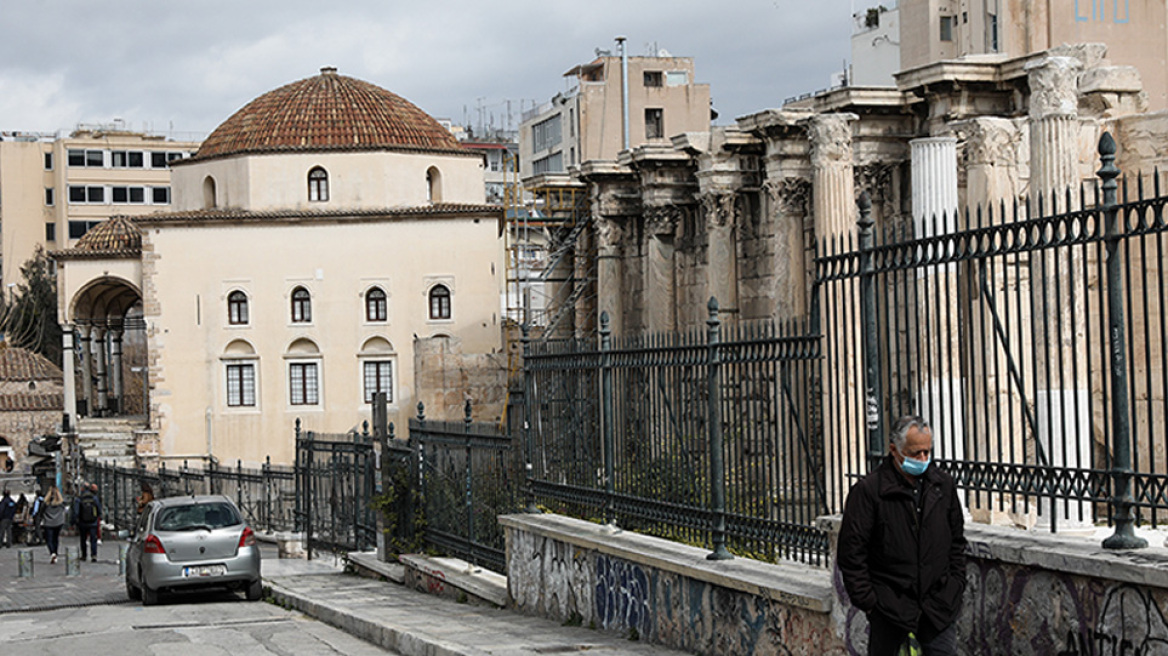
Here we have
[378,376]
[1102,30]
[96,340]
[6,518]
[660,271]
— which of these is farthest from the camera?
[96,340]

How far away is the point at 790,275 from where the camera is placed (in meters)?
30.6

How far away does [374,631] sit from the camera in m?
13.4

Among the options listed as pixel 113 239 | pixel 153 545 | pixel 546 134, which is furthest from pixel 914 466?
pixel 546 134

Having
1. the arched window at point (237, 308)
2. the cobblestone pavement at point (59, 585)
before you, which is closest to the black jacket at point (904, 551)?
the cobblestone pavement at point (59, 585)

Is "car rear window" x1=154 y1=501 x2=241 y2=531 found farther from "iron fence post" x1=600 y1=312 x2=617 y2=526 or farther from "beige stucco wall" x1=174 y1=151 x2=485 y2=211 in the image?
"beige stucco wall" x1=174 y1=151 x2=485 y2=211

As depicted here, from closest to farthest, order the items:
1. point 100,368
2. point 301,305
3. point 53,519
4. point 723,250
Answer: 1. point 53,519
2. point 723,250
3. point 301,305
4. point 100,368

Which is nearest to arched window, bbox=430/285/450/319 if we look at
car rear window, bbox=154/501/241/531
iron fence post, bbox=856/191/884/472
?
car rear window, bbox=154/501/241/531

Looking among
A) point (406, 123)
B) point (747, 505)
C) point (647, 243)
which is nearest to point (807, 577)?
point (747, 505)

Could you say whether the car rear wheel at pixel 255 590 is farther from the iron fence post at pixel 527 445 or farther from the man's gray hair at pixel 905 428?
the man's gray hair at pixel 905 428

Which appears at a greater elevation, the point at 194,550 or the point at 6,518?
the point at 194,550

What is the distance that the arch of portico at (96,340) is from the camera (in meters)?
53.3

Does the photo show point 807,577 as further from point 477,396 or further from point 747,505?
point 477,396

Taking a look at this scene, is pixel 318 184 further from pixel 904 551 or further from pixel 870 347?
pixel 904 551

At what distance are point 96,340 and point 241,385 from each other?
10252 mm
